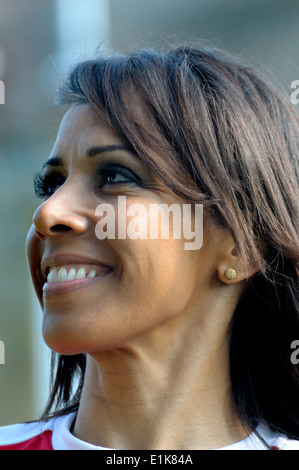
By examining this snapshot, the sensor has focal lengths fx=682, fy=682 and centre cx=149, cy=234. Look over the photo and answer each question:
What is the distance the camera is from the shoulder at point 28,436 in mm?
1634

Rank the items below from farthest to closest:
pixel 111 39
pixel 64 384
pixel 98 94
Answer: pixel 111 39 → pixel 64 384 → pixel 98 94

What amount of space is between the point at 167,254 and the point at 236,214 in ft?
0.63

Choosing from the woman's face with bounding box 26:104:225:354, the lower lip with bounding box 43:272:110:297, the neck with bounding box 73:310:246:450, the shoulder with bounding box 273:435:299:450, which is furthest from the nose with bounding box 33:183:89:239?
the shoulder with bounding box 273:435:299:450

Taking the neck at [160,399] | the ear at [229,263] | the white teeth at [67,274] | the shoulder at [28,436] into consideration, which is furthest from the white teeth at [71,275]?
the shoulder at [28,436]

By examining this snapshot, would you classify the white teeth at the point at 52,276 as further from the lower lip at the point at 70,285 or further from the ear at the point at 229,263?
the ear at the point at 229,263

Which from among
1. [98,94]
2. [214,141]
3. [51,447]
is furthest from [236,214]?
[51,447]

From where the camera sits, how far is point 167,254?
1449 millimetres

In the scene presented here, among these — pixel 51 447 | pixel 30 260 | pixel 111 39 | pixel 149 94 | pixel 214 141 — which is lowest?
pixel 51 447

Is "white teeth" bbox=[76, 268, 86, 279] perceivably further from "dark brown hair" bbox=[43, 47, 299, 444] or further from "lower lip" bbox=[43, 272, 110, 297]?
"dark brown hair" bbox=[43, 47, 299, 444]

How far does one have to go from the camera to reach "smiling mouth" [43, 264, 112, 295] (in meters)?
1.44

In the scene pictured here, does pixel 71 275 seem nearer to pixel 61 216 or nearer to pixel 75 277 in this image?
pixel 75 277

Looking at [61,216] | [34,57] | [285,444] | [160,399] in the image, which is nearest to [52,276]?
[61,216]

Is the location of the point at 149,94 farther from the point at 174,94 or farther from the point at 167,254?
the point at 167,254

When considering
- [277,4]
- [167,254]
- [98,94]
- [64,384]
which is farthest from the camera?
[277,4]
